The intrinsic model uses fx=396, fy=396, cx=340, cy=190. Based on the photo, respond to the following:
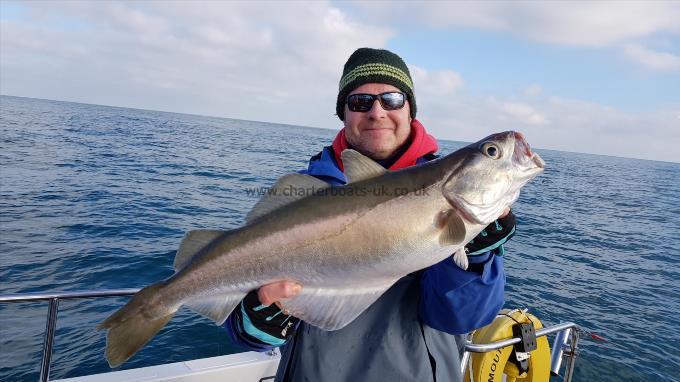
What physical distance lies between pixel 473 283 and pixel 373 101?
2003 millimetres

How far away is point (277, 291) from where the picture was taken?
3039 mm

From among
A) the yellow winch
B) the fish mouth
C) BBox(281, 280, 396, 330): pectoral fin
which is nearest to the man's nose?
the fish mouth

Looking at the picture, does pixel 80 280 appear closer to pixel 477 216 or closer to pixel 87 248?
pixel 87 248

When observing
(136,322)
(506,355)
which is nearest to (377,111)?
(136,322)

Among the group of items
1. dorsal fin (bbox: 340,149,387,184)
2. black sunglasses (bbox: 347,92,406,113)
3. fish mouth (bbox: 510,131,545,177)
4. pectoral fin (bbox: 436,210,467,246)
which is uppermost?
black sunglasses (bbox: 347,92,406,113)

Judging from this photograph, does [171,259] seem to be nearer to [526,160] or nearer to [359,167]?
[359,167]

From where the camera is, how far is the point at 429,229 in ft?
9.41

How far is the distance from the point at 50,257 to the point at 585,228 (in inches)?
1030

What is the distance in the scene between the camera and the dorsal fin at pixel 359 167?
304 cm

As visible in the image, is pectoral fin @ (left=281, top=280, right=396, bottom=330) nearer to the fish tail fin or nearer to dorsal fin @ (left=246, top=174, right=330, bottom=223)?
dorsal fin @ (left=246, top=174, right=330, bottom=223)

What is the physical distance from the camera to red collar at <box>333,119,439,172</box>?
149 inches

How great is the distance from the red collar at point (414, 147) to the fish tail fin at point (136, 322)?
75.5 inches

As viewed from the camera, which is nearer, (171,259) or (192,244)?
(192,244)

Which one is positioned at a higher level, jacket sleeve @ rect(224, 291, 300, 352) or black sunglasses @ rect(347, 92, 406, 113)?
black sunglasses @ rect(347, 92, 406, 113)
